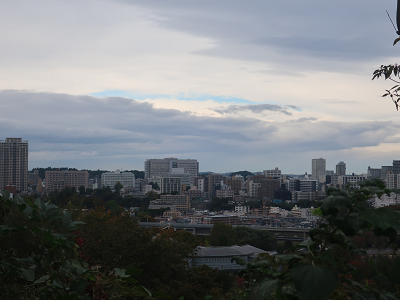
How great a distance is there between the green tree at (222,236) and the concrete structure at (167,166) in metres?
139

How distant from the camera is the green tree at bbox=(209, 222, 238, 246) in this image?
35.8 m

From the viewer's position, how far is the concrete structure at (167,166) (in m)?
179

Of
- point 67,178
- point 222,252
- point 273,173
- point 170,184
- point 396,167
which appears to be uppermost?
point 396,167

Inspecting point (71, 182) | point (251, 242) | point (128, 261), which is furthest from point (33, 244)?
point (71, 182)

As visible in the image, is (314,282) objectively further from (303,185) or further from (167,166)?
(167,166)

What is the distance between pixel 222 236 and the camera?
36.4 metres

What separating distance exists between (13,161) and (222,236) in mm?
73105

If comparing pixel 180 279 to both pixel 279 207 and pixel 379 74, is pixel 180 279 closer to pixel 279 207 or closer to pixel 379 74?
pixel 379 74

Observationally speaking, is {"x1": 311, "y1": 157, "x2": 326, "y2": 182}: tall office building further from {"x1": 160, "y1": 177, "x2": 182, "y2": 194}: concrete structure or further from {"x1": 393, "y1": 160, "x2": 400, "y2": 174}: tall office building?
{"x1": 160, "y1": 177, "x2": 182, "y2": 194}: concrete structure

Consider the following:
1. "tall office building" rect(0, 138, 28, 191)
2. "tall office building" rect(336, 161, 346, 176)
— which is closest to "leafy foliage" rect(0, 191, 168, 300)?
"tall office building" rect(0, 138, 28, 191)

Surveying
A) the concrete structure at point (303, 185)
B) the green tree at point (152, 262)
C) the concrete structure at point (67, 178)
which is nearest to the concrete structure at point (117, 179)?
the concrete structure at point (67, 178)

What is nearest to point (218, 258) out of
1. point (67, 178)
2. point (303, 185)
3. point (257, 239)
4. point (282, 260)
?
point (257, 239)

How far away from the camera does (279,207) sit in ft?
303

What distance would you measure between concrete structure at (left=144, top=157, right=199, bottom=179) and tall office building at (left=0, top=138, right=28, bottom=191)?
86318 millimetres
